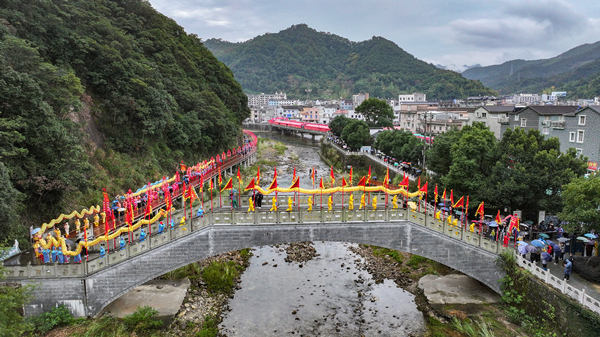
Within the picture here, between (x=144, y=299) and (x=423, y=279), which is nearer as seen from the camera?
(x=144, y=299)

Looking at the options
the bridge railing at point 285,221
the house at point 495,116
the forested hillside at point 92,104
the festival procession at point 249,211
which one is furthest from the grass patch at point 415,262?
the house at point 495,116

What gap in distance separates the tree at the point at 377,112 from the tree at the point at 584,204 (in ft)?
229

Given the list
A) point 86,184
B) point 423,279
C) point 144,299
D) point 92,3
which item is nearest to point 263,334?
point 144,299

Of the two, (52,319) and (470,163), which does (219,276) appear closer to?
(52,319)

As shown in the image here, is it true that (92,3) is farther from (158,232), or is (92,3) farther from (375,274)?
(375,274)

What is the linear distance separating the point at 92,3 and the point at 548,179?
4743cm

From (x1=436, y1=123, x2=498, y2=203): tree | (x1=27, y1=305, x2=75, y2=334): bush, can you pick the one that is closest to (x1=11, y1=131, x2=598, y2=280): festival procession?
(x1=27, y1=305, x2=75, y2=334): bush

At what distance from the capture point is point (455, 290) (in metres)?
22.6

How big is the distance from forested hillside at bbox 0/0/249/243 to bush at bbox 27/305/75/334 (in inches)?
171

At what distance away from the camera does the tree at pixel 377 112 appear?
87.7 metres

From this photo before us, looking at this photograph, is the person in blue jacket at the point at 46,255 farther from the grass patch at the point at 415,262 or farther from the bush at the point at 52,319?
the grass patch at the point at 415,262

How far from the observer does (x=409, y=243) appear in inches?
823

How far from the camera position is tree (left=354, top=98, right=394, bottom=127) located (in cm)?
8769

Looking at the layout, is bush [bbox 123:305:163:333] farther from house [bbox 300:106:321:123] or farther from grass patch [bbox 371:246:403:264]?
house [bbox 300:106:321:123]
